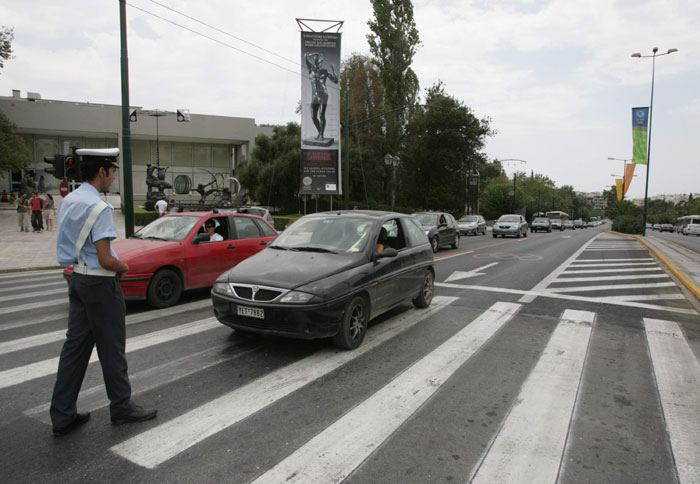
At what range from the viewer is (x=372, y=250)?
5.76 meters

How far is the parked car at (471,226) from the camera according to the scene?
105 feet

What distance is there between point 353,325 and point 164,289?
3.57 metres

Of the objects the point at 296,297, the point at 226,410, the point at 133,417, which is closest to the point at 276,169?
the point at 296,297

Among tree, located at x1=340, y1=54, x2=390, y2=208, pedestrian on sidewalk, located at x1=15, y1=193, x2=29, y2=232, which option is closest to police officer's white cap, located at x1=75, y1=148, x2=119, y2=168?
pedestrian on sidewalk, located at x1=15, y1=193, x2=29, y2=232

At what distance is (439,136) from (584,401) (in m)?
38.3

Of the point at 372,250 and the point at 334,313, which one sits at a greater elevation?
the point at 372,250

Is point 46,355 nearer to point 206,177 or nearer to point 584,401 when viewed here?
point 584,401

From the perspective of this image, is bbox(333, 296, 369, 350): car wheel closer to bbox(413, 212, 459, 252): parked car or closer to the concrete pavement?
the concrete pavement

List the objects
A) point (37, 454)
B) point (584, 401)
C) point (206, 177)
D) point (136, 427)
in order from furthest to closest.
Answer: point (206, 177) < point (584, 401) < point (136, 427) < point (37, 454)

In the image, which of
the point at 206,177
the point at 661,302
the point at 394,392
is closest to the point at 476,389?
the point at 394,392

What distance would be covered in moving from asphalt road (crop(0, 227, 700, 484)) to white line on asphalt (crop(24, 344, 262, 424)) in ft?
0.06

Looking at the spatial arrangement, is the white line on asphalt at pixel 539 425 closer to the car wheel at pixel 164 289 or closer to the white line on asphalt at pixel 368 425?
the white line on asphalt at pixel 368 425

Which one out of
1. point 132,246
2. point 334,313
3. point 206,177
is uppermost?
point 206,177

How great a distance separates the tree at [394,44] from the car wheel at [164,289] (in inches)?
1386
